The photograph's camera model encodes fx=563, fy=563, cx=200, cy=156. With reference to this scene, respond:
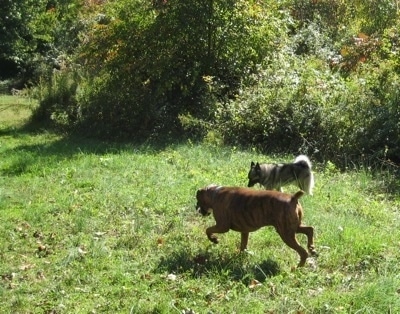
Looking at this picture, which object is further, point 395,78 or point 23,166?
point 395,78

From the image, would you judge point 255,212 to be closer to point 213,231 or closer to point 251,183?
point 213,231

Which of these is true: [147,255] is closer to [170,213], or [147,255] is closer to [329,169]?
[170,213]

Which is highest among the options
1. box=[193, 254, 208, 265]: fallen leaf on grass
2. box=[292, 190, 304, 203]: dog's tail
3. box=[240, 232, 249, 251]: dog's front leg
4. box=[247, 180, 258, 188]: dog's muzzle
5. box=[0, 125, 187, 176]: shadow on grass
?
box=[292, 190, 304, 203]: dog's tail

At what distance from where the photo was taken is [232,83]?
13375 millimetres

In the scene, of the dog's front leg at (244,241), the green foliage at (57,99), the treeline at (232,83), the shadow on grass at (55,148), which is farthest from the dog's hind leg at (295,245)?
the green foliage at (57,99)

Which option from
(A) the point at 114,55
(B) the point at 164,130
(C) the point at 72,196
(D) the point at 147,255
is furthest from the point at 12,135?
(D) the point at 147,255

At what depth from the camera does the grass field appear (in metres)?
4.97

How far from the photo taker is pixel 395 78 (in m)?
11.2

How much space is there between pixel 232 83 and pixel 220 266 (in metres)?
8.32

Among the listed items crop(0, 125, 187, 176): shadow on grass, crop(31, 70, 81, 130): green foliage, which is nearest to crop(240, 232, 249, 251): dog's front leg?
crop(0, 125, 187, 176): shadow on grass

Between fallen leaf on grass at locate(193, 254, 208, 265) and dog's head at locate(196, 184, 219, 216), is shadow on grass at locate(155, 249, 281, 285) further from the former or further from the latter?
dog's head at locate(196, 184, 219, 216)

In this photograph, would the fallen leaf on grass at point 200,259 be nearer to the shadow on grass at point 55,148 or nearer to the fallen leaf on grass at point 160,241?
the fallen leaf on grass at point 160,241

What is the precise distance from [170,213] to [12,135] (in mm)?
8496

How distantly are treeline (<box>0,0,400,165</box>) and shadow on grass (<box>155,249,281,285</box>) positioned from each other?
517 cm
